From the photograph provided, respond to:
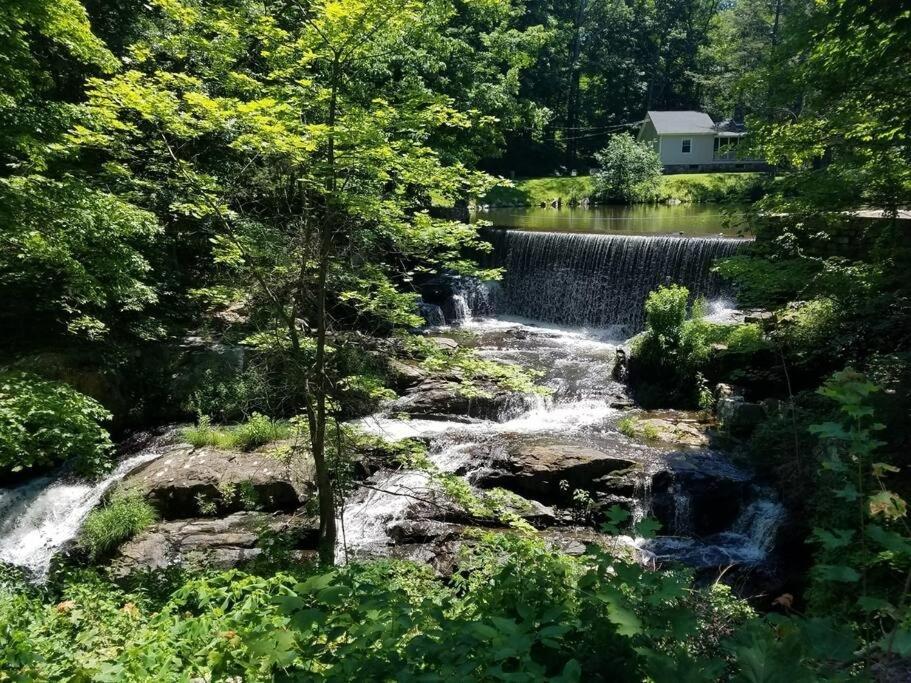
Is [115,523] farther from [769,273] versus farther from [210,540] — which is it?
[769,273]

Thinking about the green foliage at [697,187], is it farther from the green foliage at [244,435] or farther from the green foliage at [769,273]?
the green foliage at [244,435]

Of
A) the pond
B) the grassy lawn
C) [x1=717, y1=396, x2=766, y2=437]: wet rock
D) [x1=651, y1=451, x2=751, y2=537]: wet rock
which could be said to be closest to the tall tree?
[x1=651, y1=451, x2=751, y2=537]: wet rock

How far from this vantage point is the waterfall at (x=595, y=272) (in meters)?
15.6

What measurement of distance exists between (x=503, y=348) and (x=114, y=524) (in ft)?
30.3

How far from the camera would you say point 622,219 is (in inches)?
1049

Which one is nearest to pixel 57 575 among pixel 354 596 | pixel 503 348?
pixel 354 596

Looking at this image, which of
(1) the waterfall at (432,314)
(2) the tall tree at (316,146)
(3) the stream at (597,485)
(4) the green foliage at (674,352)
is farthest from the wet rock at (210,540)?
(1) the waterfall at (432,314)

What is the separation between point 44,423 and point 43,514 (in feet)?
10.7

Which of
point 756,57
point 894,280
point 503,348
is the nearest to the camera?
point 894,280

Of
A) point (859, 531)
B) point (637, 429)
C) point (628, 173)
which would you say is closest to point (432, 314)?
point (637, 429)

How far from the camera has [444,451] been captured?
380 inches

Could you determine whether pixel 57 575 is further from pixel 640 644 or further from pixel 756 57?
pixel 756 57

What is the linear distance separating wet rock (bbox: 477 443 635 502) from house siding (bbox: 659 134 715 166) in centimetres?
3785

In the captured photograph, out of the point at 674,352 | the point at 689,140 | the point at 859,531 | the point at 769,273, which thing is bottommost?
the point at 859,531
